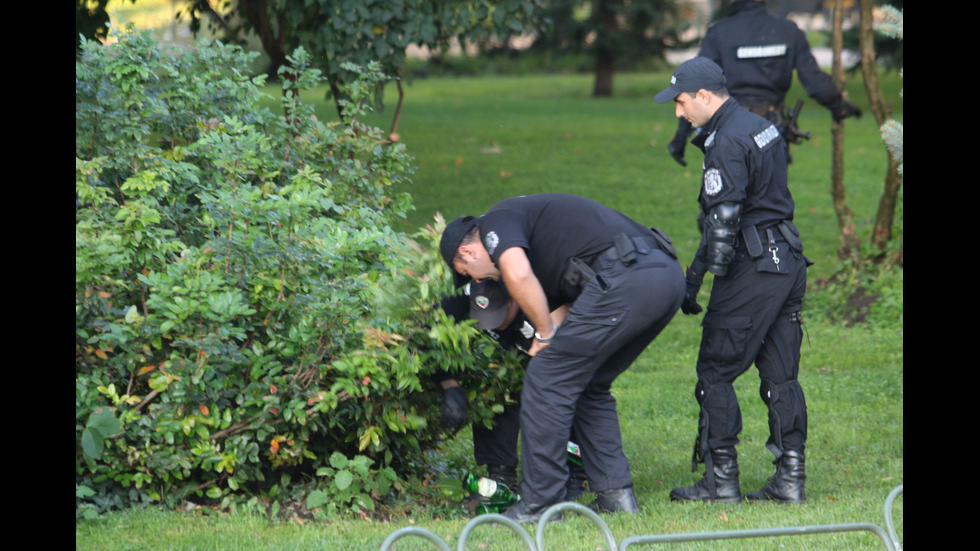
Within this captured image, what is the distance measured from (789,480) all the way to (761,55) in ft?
11.4

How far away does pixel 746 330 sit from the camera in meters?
4.73

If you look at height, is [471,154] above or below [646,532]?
above

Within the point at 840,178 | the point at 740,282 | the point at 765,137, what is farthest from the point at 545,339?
the point at 840,178

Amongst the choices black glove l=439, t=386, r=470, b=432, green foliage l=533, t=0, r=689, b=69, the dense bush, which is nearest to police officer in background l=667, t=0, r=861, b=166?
black glove l=439, t=386, r=470, b=432

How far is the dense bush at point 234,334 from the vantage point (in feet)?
13.5

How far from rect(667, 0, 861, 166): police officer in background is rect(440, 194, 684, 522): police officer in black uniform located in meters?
2.85

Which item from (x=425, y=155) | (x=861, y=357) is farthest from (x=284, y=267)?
(x=425, y=155)

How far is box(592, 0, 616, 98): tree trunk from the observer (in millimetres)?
22891

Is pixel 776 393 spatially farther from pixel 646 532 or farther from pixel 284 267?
pixel 284 267

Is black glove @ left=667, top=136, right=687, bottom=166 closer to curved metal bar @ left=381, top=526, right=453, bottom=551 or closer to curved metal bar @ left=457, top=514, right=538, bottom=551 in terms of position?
curved metal bar @ left=457, top=514, right=538, bottom=551

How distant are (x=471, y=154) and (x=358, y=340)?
1011 centimetres

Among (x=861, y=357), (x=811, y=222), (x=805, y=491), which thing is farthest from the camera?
(x=811, y=222)

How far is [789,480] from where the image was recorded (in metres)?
4.84

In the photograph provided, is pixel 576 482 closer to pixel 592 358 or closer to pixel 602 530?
pixel 592 358
